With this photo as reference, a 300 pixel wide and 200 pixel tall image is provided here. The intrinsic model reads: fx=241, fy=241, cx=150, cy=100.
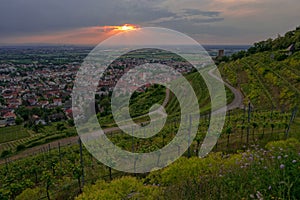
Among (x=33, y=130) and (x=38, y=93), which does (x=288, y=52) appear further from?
(x=38, y=93)

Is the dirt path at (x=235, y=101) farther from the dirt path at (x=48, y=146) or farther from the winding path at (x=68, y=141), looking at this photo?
the dirt path at (x=48, y=146)

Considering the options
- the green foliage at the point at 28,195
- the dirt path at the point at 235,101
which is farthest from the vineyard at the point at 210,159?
the dirt path at the point at 235,101

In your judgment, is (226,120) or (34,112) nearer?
(226,120)

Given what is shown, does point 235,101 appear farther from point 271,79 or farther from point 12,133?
point 12,133

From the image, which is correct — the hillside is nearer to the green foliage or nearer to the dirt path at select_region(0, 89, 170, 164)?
the dirt path at select_region(0, 89, 170, 164)

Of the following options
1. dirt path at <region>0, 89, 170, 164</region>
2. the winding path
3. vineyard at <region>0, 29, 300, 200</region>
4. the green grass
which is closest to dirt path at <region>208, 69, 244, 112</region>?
the winding path

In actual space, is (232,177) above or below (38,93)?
above

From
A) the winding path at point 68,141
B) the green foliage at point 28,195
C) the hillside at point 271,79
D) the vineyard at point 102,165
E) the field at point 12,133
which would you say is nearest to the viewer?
the green foliage at point 28,195

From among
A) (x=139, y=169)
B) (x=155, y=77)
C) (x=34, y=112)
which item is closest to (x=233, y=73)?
(x=155, y=77)
